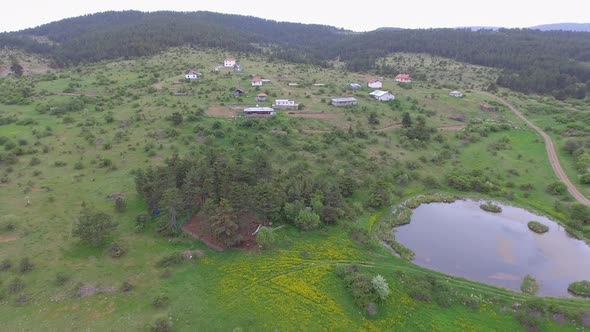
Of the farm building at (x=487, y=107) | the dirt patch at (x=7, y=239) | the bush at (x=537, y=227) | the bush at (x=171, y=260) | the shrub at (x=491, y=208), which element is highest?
the farm building at (x=487, y=107)

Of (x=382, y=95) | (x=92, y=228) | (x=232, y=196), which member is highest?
(x=382, y=95)

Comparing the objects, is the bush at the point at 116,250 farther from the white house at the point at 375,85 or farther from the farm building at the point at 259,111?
the white house at the point at 375,85

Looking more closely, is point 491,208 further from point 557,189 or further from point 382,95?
point 382,95

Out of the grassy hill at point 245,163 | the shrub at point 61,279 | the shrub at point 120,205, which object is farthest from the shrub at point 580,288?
the shrub at point 120,205

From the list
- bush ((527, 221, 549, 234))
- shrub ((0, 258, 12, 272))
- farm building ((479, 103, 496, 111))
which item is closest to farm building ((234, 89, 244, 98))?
shrub ((0, 258, 12, 272))

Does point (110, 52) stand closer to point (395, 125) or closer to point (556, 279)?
point (395, 125)

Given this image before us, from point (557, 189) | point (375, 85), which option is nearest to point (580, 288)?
point (557, 189)
